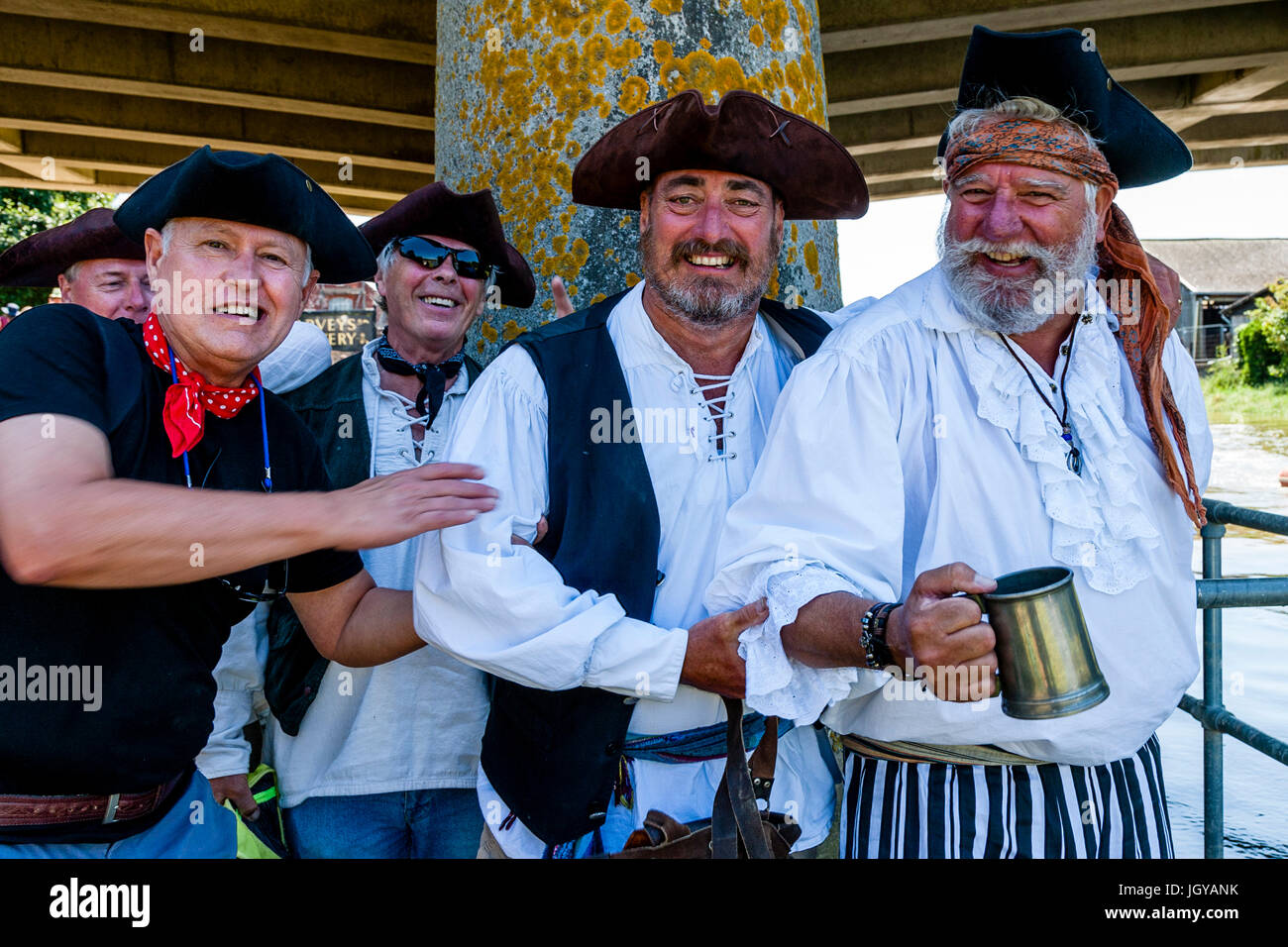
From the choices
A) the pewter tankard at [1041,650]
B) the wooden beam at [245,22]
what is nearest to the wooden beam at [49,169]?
the wooden beam at [245,22]

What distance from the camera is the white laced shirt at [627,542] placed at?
1977 millimetres

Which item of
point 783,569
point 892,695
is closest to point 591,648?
point 783,569

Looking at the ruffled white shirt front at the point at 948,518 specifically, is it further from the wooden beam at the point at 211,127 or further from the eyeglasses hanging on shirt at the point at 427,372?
the wooden beam at the point at 211,127

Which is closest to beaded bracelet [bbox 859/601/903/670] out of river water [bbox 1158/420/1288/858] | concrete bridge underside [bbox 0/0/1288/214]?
river water [bbox 1158/420/1288/858]

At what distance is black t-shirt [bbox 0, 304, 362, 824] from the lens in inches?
67.4

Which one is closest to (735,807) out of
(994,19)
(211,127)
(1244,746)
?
(1244,746)

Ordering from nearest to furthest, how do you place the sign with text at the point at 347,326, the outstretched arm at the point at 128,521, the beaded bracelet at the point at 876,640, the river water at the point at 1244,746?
1. the outstretched arm at the point at 128,521
2. the beaded bracelet at the point at 876,640
3. the river water at the point at 1244,746
4. the sign with text at the point at 347,326

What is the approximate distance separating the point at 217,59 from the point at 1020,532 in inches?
326

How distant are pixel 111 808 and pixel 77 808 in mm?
55

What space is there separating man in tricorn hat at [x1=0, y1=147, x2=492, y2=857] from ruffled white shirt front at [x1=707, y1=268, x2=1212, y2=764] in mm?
621

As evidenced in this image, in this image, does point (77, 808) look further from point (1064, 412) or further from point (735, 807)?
point (1064, 412)

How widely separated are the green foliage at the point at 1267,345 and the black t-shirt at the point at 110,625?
117 ft

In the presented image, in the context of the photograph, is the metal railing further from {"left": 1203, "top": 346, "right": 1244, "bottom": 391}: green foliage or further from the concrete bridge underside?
{"left": 1203, "top": 346, "right": 1244, "bottom": 391}: green foliage

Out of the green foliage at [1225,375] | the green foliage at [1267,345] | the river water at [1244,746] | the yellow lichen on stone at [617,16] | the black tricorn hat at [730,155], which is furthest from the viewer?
the green foliage at [1225,375]
